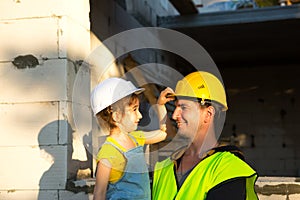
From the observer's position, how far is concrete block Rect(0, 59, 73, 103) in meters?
3.36

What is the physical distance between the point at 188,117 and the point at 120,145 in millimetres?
732

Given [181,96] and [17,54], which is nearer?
[181,96]

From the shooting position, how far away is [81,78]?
3.58 meters

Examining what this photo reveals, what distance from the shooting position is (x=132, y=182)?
8.33ft

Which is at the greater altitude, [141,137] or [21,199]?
[141,137]

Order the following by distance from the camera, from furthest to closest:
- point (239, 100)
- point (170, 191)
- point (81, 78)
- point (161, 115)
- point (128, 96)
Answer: point (239, 100), point (81, 78), point (161, 115), point (128, 96), point (170, 191)

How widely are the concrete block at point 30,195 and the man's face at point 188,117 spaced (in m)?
1.64

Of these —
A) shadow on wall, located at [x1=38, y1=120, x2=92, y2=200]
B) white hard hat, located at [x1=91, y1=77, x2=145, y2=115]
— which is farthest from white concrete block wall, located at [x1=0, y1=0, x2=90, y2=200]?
white hard hat, located at [x1=91, y1=77, x2=145, y2=115]

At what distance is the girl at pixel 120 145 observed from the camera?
242 cm

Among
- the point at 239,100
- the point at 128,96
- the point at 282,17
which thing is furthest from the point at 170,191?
the point at 239,100

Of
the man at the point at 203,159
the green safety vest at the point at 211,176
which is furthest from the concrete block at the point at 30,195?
the green safety vest at the point at 211,176

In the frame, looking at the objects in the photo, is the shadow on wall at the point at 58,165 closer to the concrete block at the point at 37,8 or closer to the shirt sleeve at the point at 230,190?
the concrete block at the point at 37,8

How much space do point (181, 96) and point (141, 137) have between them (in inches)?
40.1

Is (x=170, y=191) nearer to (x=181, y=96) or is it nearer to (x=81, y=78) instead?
(x=181, y=96)
